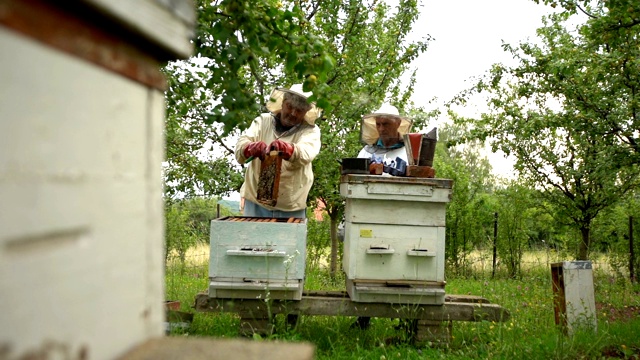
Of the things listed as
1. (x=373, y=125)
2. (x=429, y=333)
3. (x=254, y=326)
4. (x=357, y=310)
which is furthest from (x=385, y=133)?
(x=254, y=326)

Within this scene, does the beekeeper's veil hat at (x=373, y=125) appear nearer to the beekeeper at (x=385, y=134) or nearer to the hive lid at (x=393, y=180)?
the beekeeper at (x=385, y=134)

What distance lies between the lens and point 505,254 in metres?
10.4

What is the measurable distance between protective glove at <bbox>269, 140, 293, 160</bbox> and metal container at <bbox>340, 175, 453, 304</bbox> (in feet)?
1.59

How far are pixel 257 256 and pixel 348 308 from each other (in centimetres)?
88

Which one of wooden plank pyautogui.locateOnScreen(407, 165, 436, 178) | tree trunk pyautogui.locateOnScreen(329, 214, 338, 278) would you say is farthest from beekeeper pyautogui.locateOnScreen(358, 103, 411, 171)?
tree trunk pyautogui.locateOnScreen(329, 214, 338, 278)

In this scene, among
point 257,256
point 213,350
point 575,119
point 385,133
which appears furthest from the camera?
point 575,119

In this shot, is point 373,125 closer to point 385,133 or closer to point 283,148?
point 385,133

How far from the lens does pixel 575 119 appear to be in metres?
7.20

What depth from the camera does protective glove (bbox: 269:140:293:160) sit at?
410cm

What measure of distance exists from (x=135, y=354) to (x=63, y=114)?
43 centimetres

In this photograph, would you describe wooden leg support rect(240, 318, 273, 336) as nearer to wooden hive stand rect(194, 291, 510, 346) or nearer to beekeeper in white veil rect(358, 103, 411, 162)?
wooden hive stand rect(194, 291, 510, 346)

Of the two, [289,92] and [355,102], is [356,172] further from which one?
[355,102]

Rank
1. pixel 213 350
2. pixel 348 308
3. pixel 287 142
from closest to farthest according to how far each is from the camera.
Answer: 1. pixel 213 350
2. pixel 348 308
3. pixel 287 142

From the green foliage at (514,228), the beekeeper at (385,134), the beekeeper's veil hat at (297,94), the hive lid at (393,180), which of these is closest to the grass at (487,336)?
the hive lid at (393,180)
